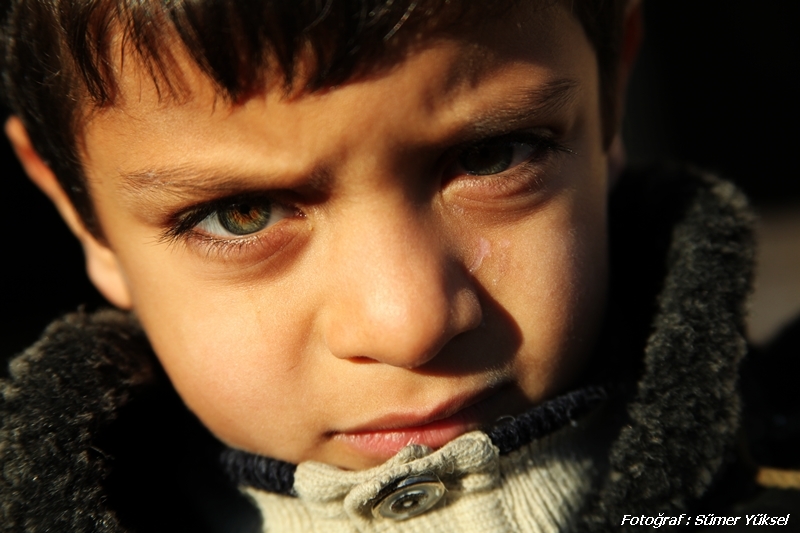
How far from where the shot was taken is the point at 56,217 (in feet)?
7.38

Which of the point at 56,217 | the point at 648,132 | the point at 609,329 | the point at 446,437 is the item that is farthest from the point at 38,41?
the point at 648,132

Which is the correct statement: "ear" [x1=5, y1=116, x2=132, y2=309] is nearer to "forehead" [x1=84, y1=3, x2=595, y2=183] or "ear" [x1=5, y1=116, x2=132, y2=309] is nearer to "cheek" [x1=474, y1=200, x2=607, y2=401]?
"forehead" [x1=84, y1=3, x2=595, y2=183]

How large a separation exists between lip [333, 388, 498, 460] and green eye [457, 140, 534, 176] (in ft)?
0.86

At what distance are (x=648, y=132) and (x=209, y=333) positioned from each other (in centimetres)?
271

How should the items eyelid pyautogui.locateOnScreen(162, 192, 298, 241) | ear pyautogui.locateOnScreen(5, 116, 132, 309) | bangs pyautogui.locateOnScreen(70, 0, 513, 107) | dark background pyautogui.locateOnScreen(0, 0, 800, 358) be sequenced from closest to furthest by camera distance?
bangs pyautogui.locateOnScreen(70, 0, 513, 107), eyelid pyautogui.locateOnScreen(162, 192, 298, 241), ear pyautogui.locateOnScreen(5, 116, 132, 309), dark background pyautogui.locateOnScreen(0, 0, 800, 358)

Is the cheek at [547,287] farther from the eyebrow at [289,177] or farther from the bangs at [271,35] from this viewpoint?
the bangs at [271,35]

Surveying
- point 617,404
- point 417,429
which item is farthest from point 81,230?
point 617,404

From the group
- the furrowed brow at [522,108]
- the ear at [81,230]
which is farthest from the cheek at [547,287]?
the ear at [81,230]

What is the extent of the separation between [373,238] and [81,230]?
0.56m

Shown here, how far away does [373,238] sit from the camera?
0.90 metres

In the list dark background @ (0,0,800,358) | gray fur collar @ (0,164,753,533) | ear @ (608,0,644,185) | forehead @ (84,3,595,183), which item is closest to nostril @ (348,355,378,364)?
forehead @ (84,3,595,183)

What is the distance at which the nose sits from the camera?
887 mm

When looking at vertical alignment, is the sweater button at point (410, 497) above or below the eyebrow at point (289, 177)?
below

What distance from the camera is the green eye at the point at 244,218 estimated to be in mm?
989
